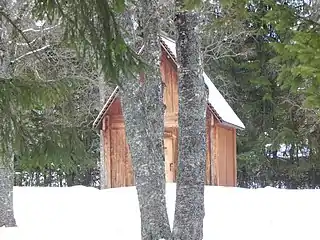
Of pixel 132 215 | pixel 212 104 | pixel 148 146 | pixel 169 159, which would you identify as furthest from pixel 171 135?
pixel 148 146

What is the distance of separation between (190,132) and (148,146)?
0.60 metres

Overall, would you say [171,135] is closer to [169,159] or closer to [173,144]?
[173,144]

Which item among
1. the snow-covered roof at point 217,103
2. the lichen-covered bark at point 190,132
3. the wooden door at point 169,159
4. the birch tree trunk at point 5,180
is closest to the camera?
the lichen-covered bark at point 190,132

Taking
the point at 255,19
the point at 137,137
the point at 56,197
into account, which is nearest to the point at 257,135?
the point at 56,197

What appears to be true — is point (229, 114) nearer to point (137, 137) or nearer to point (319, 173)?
point (319, 173)

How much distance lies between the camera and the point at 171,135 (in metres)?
17.5

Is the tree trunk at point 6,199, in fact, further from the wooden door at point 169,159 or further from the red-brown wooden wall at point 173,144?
the wooden door at point 169,159

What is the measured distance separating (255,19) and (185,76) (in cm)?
187

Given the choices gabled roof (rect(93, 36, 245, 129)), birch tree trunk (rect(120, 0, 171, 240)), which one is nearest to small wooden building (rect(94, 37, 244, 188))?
gabled roof (rect(93, 36, 245, 129))

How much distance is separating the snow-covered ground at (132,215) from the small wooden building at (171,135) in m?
1.61

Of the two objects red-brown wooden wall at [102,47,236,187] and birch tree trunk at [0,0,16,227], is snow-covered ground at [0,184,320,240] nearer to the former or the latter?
birch tree trunk at [0,0,16,227]

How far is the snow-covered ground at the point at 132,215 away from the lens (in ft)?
31.5

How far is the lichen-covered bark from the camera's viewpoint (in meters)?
6.45

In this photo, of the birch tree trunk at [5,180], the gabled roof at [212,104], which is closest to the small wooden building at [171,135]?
the gabled roof at [212,104]
